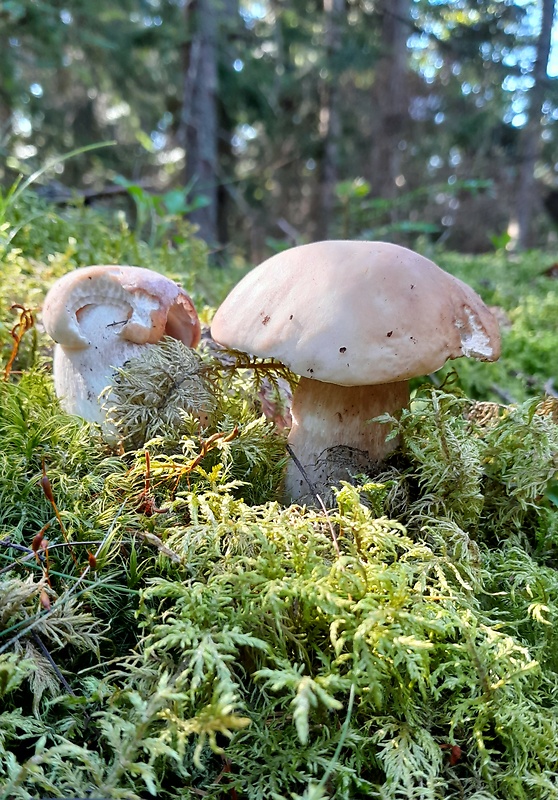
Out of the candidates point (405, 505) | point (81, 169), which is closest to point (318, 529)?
point (405, 505)

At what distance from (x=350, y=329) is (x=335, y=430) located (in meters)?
0.34

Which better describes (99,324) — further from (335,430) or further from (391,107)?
(391,107)

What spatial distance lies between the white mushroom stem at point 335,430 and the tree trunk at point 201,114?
5277 mm

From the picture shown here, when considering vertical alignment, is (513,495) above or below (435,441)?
below

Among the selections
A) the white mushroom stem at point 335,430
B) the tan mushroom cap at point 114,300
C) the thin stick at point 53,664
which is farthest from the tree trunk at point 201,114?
the thin stick at point 53,664

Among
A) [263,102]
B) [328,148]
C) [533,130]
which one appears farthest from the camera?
[533,130]

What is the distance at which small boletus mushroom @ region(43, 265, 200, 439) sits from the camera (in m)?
1.37

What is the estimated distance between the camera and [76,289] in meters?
1.36

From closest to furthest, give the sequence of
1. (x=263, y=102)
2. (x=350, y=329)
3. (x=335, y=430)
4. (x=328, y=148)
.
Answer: (x=350, y=329) < (x=335, y=430) < (x=263, y=102) < (x=328, y=148)

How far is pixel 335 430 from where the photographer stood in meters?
1.25

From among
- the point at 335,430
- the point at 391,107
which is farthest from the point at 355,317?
the point at 391,107

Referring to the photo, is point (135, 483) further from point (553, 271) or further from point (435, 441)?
point (553, 271)

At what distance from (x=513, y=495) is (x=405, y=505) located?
0.29 m

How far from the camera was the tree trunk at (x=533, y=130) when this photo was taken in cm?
854
